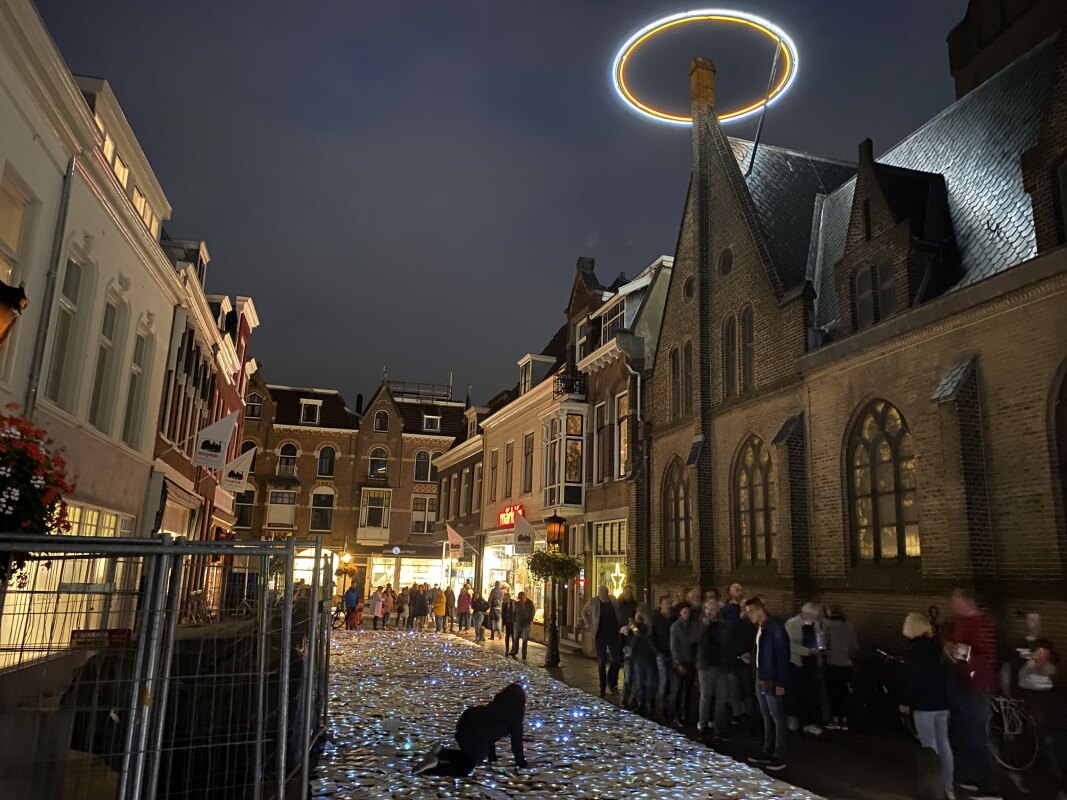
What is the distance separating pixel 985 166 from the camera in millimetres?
15562

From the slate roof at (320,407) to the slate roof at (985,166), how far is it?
41.5 metres

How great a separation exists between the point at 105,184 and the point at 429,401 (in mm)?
46494

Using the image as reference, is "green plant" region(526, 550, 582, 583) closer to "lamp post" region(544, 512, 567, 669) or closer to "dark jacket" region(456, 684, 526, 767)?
"lamp post" region(544, 512, 567, 669)

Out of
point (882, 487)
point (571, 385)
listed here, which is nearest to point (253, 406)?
point (571, 385)

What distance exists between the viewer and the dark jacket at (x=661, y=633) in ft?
43.1

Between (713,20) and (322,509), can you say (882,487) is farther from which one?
(322,509)

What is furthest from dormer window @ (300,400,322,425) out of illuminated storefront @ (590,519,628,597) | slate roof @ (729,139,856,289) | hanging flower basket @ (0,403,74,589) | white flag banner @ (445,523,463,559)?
hanging flower basket @ (0,403,74,589)

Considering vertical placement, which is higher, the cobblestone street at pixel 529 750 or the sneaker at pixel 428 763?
the sneaker at pixel 428 763

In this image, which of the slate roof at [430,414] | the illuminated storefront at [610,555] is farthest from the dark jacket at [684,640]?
the slate roof at [430,414]

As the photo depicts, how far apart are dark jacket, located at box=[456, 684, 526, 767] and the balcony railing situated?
20.0 metres

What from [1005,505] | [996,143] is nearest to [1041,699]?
[1005,505]

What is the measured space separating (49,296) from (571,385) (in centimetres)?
1936

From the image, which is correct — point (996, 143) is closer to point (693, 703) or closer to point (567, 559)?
point (693, 703)

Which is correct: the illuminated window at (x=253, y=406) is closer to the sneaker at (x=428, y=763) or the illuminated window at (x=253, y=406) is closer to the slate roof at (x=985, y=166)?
the slate roof at (x=985, y=166)
